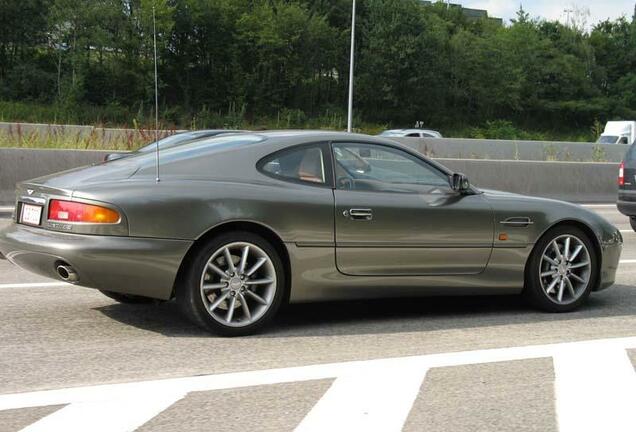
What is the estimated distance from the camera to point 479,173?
62.5ft

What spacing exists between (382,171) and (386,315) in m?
1.14

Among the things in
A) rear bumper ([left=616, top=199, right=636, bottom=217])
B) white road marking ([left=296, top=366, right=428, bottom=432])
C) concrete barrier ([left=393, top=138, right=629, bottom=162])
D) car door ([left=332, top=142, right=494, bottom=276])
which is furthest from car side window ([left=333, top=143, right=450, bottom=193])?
concrete barrier ([left=393, top=138, right=629, bottom=162])

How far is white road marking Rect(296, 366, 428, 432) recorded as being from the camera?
153 inches

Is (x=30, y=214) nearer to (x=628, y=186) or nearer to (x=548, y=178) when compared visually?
(x=628, y=186)

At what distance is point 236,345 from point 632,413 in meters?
2.34

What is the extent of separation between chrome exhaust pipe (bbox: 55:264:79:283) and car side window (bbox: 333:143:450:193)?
1829 millimetres

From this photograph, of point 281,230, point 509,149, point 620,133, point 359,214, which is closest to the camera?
point 281,230

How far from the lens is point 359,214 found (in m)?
5.76

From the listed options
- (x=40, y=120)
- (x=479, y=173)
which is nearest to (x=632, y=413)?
(x=479, y=173)

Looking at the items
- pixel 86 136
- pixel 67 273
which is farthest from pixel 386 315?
pixel 86 136

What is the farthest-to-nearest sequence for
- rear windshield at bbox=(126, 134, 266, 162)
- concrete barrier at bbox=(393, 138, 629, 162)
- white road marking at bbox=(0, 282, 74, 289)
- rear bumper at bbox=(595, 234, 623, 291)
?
concrete barrier at bbox=(393, 138, 629, 162), white road marking at bbox=(0, 282, 74, 289), rear bumper at bbox=(595, 234, 623, 291), rear windshield at bbox=(126, 134, 266, 162)

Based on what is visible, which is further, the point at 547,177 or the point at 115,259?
the point at 547,177

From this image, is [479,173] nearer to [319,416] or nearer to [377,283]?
[377,283]

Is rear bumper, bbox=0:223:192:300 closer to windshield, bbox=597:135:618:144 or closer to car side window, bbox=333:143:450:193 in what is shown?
car side window, bbox=333:143:450:193
